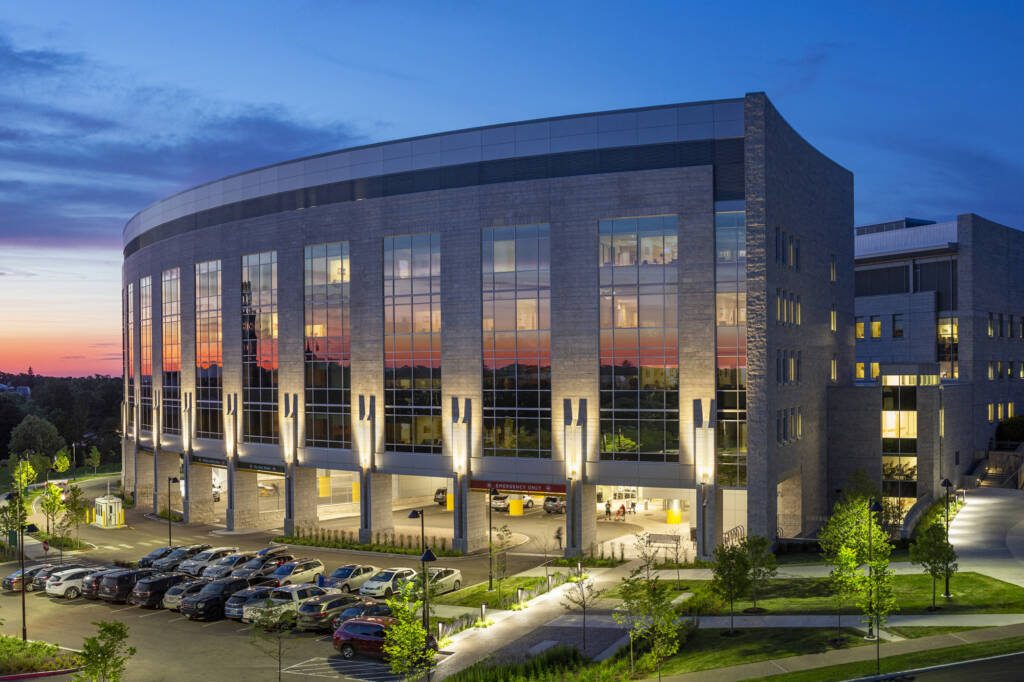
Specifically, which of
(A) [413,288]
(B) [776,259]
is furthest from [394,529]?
(B) [776,259]

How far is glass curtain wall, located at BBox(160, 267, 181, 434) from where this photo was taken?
2970 inches

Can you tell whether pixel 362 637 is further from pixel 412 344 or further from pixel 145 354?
pixel 145 354

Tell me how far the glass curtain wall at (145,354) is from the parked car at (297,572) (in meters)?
42.7

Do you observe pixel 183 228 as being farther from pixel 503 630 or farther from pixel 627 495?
pixel 503 630

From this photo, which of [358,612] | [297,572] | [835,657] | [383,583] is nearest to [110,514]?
[297,572]

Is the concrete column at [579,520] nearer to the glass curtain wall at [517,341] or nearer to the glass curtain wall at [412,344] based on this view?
the glass curtain wall at [517,341]

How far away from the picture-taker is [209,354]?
71000mm

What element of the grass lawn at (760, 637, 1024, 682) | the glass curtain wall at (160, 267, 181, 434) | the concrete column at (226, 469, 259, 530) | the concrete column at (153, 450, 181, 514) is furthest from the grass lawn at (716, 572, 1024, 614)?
the concrete column at (153, 450, 181, 514)

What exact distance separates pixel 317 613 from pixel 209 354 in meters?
40.6

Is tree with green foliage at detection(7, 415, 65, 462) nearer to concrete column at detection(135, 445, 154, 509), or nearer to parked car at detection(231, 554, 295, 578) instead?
concrete column at detection(135, 445, 154, 509)

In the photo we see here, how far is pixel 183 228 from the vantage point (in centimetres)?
7431

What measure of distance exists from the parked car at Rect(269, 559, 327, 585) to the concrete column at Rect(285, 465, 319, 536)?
15250 millimetres

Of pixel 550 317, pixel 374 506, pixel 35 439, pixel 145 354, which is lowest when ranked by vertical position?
pixel 35 439

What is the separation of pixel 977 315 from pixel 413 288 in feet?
174
